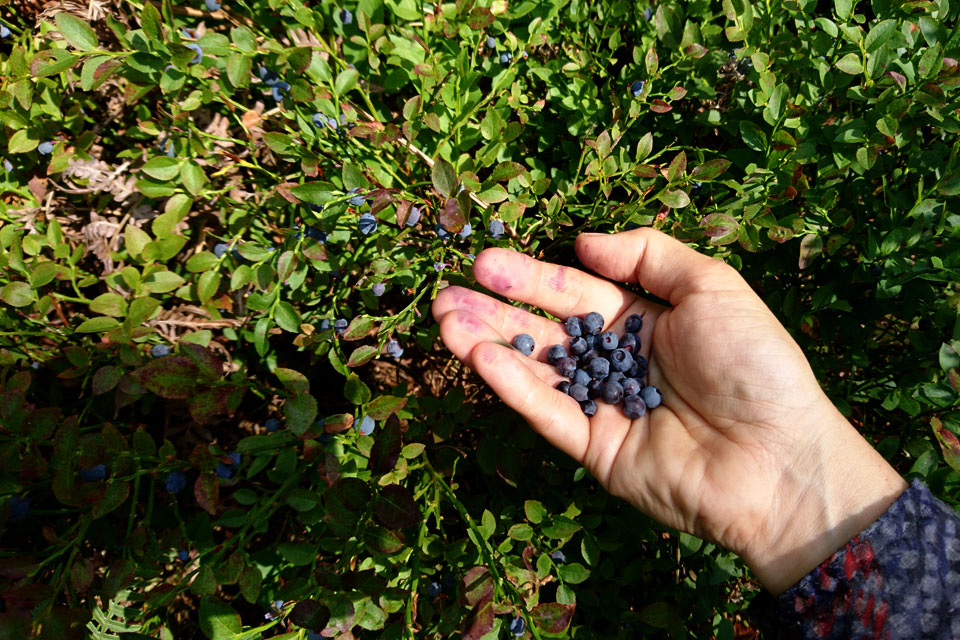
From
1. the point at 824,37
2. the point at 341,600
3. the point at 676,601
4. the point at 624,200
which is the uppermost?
the point at 824,37

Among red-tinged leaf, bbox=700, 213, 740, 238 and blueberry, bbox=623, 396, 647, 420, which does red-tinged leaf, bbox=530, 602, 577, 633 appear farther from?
red-tinged leaf, bbox=700, 213, 740, 238

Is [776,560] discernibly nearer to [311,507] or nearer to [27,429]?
[311,507]

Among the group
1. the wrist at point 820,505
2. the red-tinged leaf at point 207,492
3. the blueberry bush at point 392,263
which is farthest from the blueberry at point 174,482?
the wrist at point 820,505

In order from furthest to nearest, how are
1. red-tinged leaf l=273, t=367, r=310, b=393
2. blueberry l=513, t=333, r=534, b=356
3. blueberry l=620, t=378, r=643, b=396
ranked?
blueberry l=513, t=333, r=534, b=356
blueberry l=620, t=378, r=643, b=396
red-tinged leaf l=273, t=367, r=310, b=393

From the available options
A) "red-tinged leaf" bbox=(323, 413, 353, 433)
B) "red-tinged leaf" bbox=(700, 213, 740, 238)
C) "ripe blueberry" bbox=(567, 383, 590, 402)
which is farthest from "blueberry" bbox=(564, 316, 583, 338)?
"red-tinged leaf" bbox=(323, 413, 353, 433)

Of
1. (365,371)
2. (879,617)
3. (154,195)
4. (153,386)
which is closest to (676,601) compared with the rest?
(879,617)

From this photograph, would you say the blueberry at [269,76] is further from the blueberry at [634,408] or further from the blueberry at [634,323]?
the blueberry at [634,408]
